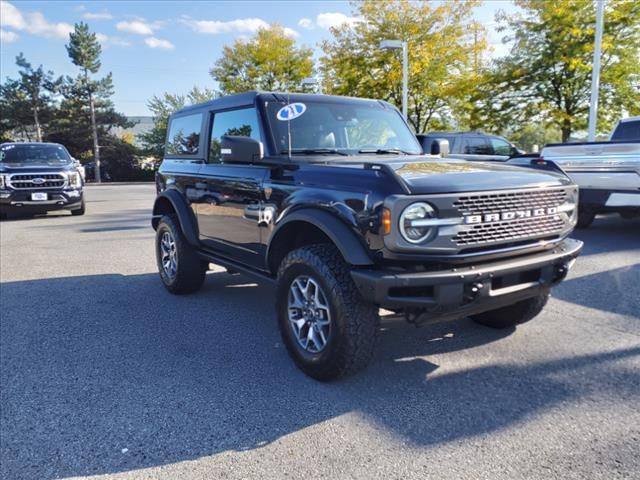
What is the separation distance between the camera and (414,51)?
22.0m

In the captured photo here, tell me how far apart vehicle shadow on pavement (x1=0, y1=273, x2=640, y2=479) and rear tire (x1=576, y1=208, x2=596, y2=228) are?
5.79 metres

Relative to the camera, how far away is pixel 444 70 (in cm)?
2250

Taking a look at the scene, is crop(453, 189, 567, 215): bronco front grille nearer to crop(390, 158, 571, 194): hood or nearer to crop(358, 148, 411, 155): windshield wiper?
crop(390, 158, 571, 194): hood

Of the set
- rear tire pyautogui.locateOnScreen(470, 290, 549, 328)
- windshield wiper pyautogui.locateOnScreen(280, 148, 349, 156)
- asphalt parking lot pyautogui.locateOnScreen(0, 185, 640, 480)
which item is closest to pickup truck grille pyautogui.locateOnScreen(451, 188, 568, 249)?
rear tire pyautogui.locateOnScreen(470, 290, 549, 328)

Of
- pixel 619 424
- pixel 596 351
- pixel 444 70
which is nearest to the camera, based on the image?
pixel 619 424

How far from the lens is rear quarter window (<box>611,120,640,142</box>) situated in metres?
9.53

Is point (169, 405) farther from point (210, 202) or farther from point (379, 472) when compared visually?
point (210, 202)

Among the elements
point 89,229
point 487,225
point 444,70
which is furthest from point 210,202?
point 444,70

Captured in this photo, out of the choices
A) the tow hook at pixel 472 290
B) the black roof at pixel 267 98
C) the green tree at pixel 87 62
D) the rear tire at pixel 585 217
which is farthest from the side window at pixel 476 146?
the green tree at pixel 87 62

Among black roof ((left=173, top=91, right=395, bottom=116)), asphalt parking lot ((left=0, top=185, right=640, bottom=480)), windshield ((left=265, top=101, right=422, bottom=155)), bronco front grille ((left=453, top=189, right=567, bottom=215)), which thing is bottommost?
asphalt parking lot ((left=0, top=185, right=640, bottom=480))

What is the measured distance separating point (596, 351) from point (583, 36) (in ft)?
58.9

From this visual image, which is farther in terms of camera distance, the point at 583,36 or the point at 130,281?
the point at 583,36

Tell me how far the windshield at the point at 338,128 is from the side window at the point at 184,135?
1329 millimetres

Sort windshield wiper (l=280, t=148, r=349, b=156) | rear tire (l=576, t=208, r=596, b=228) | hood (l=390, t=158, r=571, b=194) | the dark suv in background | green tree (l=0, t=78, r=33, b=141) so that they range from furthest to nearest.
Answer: green tree (l=0, t=78, r=33, b=141)
the dark suv in background
rear tire (l=576, t=208, r=596, b=228)
windshield wiper (l=280, t=148, r=349, b=156)
hood (l=390, t=158, r=571, b=194)
